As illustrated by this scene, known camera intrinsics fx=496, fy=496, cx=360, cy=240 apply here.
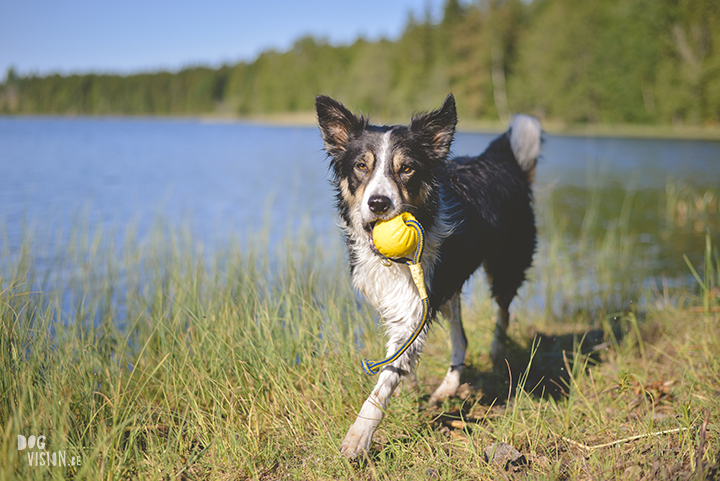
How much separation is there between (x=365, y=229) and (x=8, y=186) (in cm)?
1311

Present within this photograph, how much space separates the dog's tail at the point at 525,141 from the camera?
4809 mm

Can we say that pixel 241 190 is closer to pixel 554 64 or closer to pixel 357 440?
pixel 357 440

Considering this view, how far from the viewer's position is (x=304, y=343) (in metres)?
3.81

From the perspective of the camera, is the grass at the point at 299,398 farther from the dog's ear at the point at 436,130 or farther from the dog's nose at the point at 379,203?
the dog's ear at the point at 436,130

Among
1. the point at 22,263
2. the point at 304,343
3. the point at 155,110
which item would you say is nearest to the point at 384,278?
the point at 304,343

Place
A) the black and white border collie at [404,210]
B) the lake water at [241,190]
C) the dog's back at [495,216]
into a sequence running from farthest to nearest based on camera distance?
the lake water at [241,190] < the dog's back at [495,216] < the black and white border collie at [404,210]

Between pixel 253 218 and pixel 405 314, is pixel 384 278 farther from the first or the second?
pixel 253 218

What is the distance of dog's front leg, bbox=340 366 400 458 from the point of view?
2936mm

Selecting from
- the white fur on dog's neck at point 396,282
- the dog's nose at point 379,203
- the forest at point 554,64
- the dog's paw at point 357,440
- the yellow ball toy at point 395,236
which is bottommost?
the dog's paw at point 357,440

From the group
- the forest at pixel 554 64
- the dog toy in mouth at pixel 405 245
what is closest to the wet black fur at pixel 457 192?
the dog toy in mouth at pixel 405 245

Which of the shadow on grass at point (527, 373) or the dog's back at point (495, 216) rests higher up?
the dog's back at point (495, 216)

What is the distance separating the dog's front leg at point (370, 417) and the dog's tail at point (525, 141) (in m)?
2.71

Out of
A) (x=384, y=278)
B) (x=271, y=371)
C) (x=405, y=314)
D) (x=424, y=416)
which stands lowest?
(x=424, y=416)

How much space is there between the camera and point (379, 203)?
9.72 feet
